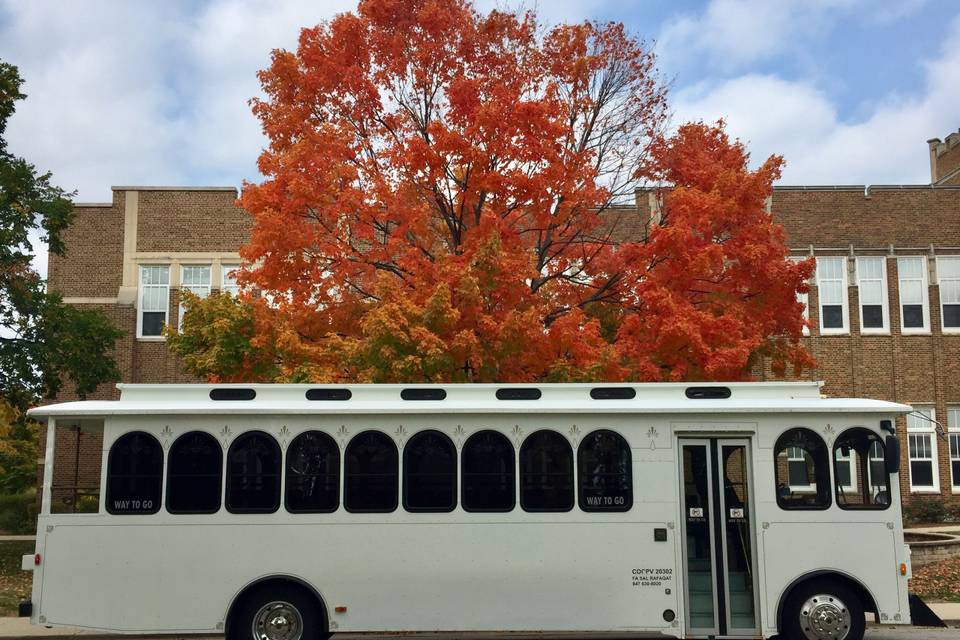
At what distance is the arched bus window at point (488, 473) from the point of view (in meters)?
10.3

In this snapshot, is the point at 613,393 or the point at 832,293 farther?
the point at 832,293

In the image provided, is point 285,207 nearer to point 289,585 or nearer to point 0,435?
point 289,585

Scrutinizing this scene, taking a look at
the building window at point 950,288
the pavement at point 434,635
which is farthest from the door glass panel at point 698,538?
the building window at point 950,288

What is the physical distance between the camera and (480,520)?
1021cm

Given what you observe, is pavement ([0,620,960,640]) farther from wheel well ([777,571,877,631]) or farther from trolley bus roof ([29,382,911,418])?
trolley bus roof ([29,382,911,418])

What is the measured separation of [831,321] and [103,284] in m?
22.9

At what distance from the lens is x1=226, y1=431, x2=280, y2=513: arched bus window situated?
33.7 feet

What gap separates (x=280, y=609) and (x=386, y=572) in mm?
1242

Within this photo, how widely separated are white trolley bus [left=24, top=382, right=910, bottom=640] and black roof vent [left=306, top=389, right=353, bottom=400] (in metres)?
0.14

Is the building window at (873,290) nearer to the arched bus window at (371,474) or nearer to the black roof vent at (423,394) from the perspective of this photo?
the black roof vent at (423,394)

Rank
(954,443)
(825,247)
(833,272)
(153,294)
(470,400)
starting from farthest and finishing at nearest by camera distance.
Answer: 1. (153,294)
2. (833,272)
3. (825,247)
4. (954,443)
5. (470,400)

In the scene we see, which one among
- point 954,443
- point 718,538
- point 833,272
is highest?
point 833,272

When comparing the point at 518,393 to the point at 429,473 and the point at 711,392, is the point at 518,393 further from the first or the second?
the point at 711,392

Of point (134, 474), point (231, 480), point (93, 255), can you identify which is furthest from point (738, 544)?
point (93, 255)
